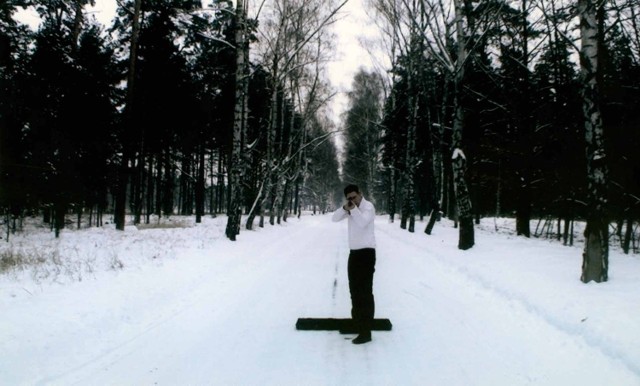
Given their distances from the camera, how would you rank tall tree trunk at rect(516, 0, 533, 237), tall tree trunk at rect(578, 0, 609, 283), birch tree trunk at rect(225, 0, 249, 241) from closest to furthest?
tall tree trunk at rect(578, 0, 609, 283) < birch tree trunk at rect(225, 0, 249, 241) < tall tree trunk at rect(516, 0, 533, 237)

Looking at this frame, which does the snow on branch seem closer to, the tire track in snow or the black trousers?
the tire track in snow

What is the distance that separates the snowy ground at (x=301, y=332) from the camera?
420 cm

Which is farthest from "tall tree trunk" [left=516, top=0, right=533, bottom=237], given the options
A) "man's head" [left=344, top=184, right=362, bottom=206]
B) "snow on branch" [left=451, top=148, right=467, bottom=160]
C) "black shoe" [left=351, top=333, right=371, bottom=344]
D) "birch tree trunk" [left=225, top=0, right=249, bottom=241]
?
"black shoe" [left=351, top=333, right=371, bottom=344]

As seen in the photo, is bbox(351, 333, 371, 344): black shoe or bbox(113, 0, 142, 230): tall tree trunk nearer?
bbox(351, 333, 371, 344): black shoe

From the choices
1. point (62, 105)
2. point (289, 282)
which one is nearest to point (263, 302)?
point (289, 282)

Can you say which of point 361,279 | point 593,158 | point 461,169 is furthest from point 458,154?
point 361,279

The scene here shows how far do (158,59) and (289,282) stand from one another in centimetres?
2054

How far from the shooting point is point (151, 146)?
1050 inches

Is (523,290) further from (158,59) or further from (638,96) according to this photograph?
(158,59)

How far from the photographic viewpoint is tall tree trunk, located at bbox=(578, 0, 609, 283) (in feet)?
24.5

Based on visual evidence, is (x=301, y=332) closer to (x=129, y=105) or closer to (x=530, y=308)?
(x=530, y=308)

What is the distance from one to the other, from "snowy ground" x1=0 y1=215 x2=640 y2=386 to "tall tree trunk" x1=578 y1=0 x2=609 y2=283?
0.46m

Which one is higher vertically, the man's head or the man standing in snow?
the man's head

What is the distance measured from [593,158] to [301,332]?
20.3 ft
